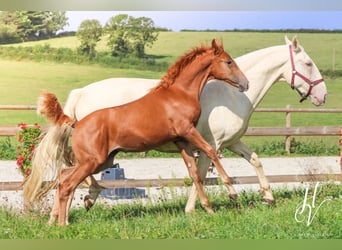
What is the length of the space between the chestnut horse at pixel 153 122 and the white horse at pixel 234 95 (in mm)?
463

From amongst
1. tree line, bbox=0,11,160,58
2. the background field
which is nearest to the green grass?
tree line, bbox=0,11,160,58

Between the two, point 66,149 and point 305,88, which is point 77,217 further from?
point 305,88

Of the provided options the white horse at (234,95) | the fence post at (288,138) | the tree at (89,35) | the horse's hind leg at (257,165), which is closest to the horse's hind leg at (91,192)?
the white horse at (234,95)

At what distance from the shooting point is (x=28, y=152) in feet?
22.1

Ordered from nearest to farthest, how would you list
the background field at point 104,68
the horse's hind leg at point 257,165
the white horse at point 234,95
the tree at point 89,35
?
the white horse at point 234,95
the horse's hind leg at point 257,165
the tree at point 89,35
the background field at point 104,68

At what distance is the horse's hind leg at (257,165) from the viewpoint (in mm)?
6812

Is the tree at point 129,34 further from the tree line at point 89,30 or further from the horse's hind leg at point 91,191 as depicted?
the horse's hind leg at point 91,191

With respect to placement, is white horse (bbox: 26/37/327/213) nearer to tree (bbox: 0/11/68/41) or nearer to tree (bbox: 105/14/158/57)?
tree (bbox: 0/11/68/41)

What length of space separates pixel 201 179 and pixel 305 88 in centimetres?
146

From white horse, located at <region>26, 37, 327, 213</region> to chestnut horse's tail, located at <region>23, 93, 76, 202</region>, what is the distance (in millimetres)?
455

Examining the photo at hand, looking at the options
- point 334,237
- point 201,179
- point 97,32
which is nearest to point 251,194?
point 201,179

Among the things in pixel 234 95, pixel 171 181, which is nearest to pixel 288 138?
pixel 171 181

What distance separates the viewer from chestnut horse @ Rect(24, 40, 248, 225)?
5.87 metres

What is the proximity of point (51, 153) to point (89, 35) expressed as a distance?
14.0 feet
